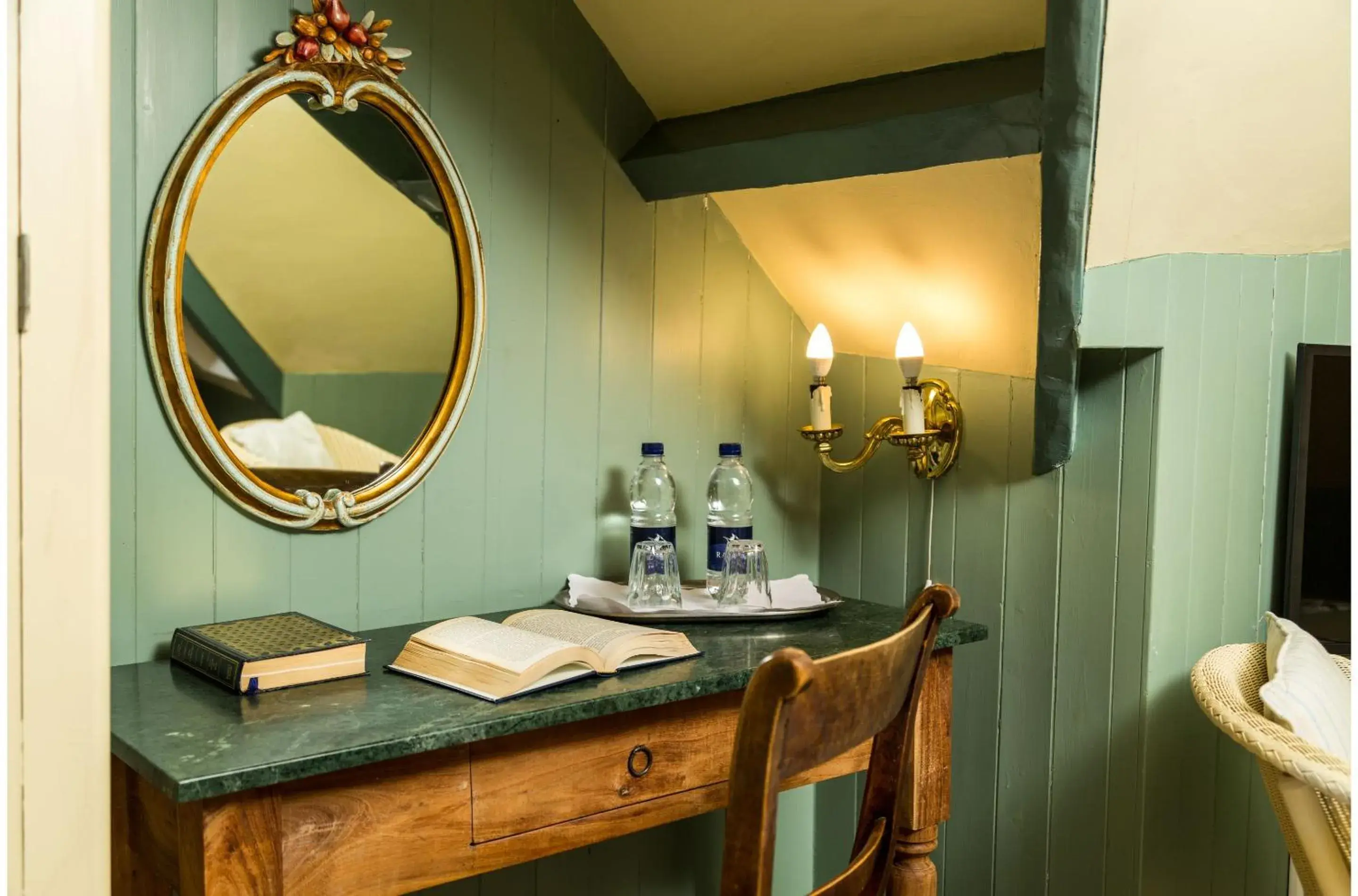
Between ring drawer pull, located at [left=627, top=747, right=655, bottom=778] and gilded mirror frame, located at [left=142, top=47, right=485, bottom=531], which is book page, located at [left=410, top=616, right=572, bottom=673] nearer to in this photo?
ring drawer pull, located at [left=627, top=747, right=655, bottom=778]

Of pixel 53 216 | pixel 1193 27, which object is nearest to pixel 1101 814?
pixel 1193 27

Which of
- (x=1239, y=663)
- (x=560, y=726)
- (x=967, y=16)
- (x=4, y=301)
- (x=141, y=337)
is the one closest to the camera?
(x=4, y=301)

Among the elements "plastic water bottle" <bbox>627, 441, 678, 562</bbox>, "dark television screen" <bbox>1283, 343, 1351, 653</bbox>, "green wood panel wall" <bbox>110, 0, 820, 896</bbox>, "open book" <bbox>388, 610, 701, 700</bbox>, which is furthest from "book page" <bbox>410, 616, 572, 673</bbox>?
"dark television screen" <bbox>1283, 343, 1351, 653</bbox>

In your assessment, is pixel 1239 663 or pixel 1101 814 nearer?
pixel 1239 663

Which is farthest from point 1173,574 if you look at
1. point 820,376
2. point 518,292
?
point 518,292

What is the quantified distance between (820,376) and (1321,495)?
0.89 meters

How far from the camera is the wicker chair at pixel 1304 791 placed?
54.0 inches

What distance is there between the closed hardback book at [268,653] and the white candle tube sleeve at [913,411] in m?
1.02

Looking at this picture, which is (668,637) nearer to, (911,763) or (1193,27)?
(911,763)

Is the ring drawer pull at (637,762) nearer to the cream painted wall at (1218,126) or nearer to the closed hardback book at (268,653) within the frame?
the closed hardback book at (268,653)

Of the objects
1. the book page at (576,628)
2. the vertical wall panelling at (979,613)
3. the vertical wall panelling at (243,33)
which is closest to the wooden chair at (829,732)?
the book page at (576,628)

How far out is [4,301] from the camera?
790 millimetres

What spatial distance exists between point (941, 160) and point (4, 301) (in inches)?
50.7

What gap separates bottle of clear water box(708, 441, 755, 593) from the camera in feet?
6.71
